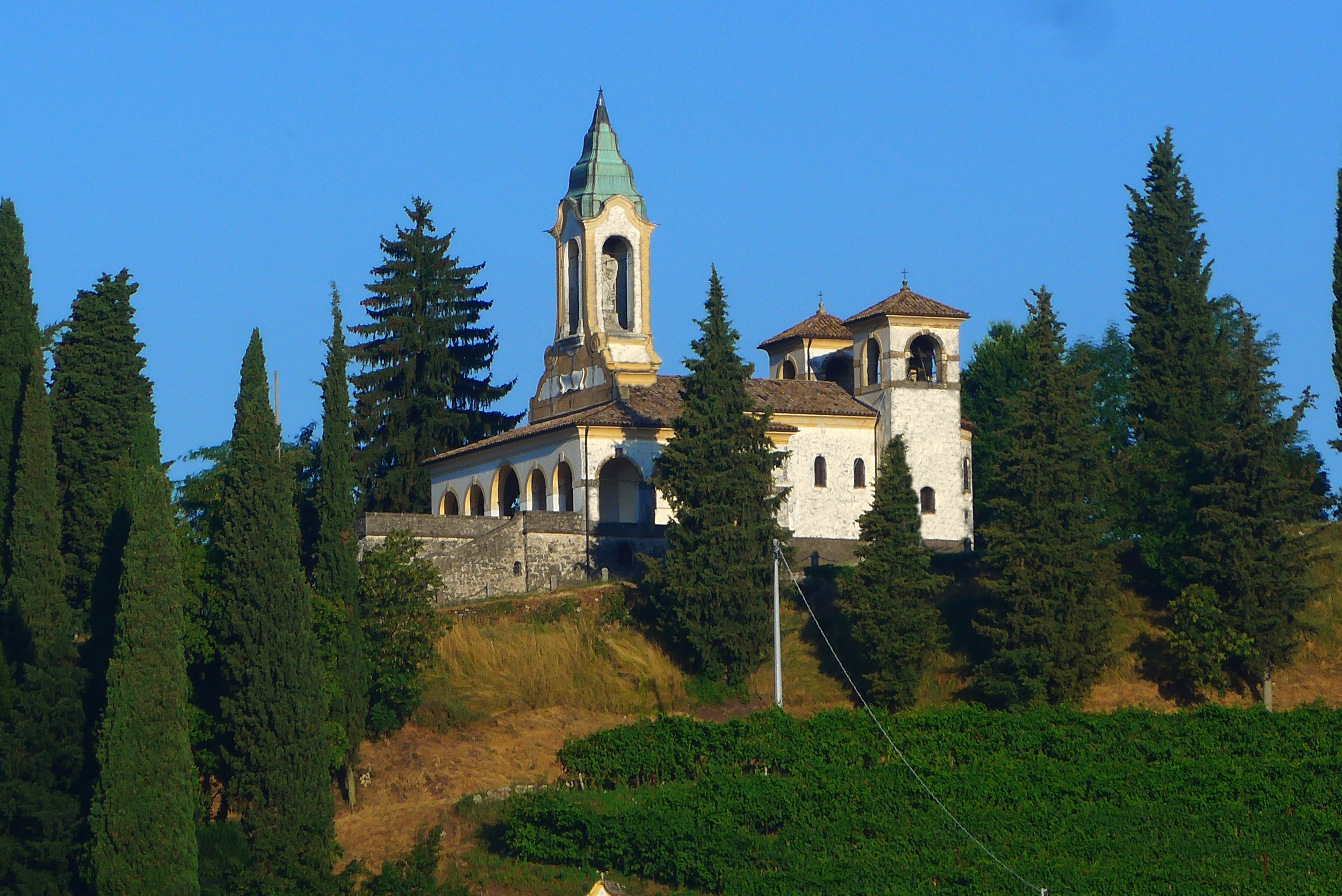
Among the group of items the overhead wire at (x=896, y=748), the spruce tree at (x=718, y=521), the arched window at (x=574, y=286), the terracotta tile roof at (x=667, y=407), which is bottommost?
the overhead wire at (x=896, y=748)

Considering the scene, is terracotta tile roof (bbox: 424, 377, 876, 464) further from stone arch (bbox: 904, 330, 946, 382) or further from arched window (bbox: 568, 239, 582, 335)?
arched window (bbox: 568, 239, 582, 335)

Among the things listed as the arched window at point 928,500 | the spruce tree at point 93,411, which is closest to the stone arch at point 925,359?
the arched window at point 928,500

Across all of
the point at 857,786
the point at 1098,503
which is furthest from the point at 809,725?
the point at 1098,503

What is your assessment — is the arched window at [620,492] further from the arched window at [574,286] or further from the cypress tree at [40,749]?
the cypress tree at [40,749]

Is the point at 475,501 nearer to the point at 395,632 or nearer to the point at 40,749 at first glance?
the point at 395,632

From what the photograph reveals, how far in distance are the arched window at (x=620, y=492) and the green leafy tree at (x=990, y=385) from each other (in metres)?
11.8

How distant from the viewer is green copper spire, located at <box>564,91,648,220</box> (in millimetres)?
63000

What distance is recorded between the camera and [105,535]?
42.8 m

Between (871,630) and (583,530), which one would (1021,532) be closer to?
(871,630)

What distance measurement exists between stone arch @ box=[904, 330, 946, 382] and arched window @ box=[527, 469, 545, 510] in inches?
384

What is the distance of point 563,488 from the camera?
57281mm

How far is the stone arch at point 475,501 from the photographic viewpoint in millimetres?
60531

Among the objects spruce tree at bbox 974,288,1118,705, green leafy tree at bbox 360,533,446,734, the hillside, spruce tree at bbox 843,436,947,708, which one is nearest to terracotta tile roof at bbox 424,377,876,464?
the hillside

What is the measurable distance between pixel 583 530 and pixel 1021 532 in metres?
11.6
